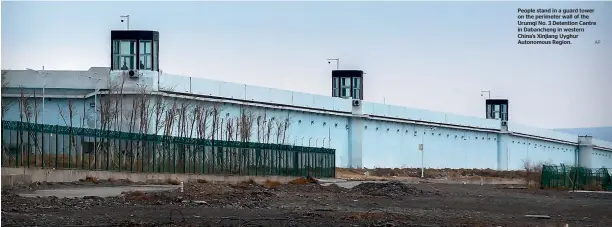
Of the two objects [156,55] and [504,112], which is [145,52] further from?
[504,112]

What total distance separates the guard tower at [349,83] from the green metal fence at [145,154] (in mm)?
15416

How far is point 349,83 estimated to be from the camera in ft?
253

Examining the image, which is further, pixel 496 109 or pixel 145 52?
pixel 496 109

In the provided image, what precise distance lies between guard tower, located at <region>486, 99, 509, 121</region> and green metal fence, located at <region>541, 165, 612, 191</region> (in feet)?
163

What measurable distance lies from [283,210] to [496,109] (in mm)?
83585

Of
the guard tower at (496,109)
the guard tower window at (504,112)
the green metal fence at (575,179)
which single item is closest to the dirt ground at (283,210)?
the green metal fence at (575,179)

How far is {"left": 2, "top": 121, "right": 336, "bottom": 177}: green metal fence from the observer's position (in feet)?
110

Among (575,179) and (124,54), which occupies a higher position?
(124,54)

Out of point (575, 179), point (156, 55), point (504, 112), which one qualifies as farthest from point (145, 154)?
point (504, 112)

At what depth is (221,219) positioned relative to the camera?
19.4 m

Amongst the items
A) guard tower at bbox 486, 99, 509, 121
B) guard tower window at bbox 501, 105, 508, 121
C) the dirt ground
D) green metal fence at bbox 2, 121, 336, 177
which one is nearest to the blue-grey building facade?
green metal fence at bbox 2, 121, 336, 177

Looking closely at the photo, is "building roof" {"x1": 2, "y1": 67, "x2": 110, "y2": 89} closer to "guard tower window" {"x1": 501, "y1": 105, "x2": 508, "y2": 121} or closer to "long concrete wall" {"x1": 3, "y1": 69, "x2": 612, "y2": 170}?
"long concrete wall" {"x1": 3, "y1": 69, "x2": 612, "y2": 170}

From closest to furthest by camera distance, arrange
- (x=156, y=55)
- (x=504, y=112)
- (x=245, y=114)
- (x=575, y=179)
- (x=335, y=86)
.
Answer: (x=575, y=179) → (x=156, y=55) → (x=245, y=114) → (x=335, y=86) → (x=504, y=112)

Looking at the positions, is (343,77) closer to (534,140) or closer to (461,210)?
(534,140)
